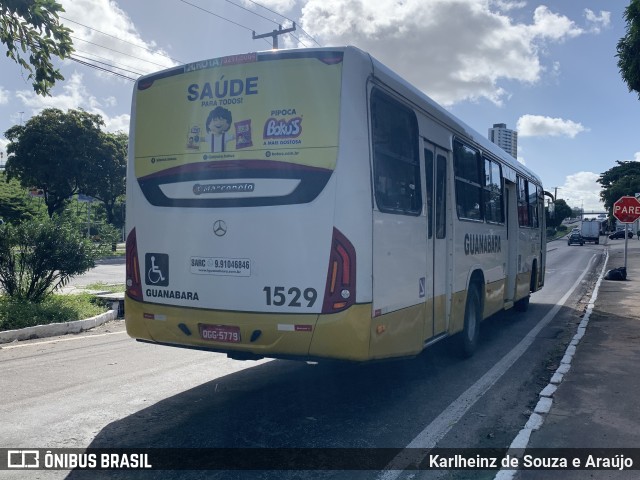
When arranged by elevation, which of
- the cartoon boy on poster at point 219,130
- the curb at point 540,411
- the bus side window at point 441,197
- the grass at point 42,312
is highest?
the cartoon boy on poster at point 219,130

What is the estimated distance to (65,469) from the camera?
4.26 m

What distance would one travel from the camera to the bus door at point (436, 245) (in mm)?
6473

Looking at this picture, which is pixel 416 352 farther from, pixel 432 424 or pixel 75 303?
pixel 75 303

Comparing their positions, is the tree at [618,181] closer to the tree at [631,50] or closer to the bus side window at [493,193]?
the tree at [631,50]

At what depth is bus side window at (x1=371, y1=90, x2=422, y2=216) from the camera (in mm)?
5270

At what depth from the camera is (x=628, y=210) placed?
1847 centimetres

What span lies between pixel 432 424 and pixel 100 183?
117 feet

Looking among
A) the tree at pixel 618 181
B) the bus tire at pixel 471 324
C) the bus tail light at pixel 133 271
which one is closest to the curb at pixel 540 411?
the bus tire at pixel 471 324

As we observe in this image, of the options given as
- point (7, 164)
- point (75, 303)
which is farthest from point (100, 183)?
→ point (75, 303)

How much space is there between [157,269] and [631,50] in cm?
1158

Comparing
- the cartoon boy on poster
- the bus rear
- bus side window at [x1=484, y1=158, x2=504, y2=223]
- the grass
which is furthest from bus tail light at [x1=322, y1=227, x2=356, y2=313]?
the grass

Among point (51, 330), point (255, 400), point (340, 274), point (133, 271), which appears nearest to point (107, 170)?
point (51, 330)

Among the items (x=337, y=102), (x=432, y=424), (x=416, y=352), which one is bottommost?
(x=432, y=424)

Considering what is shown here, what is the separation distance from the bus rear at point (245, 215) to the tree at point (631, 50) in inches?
385
